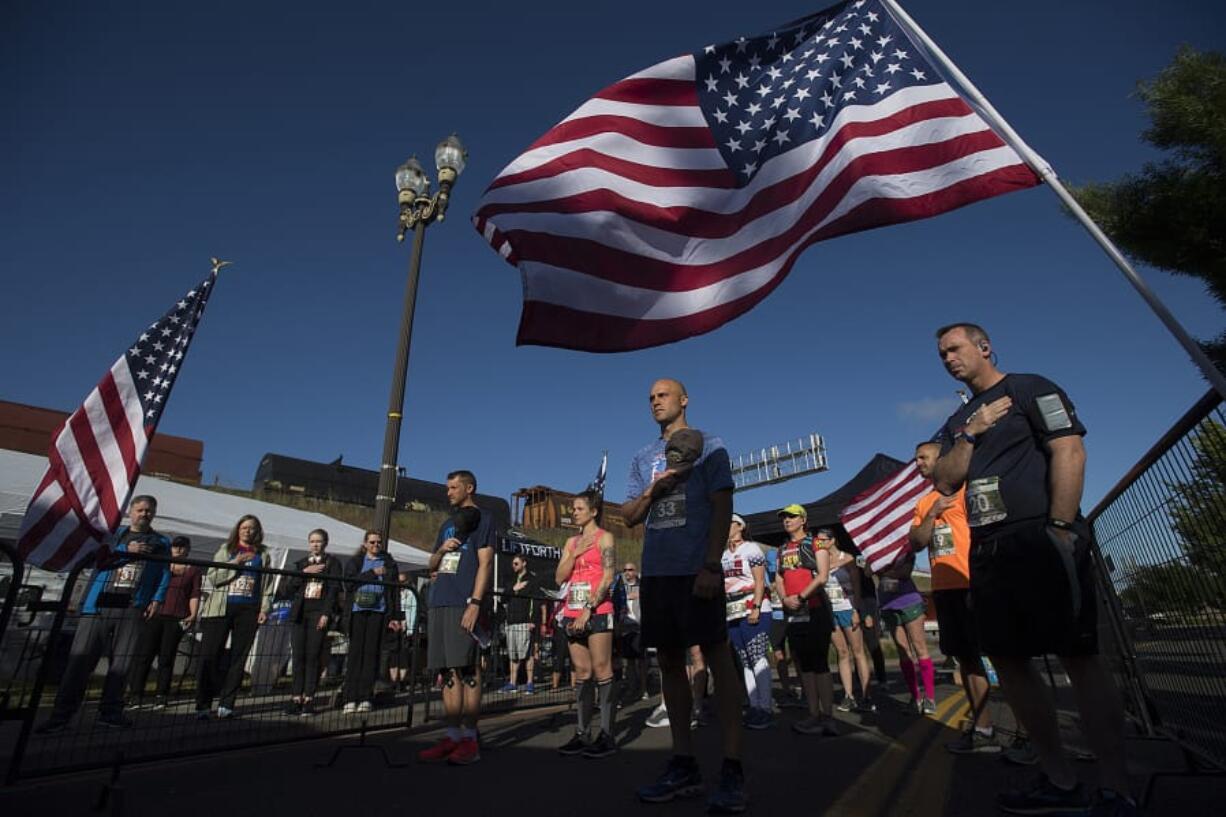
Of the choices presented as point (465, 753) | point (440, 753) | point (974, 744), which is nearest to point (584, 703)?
point (465, 753)

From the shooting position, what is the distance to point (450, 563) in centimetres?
491

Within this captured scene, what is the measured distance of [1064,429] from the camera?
2727 mm

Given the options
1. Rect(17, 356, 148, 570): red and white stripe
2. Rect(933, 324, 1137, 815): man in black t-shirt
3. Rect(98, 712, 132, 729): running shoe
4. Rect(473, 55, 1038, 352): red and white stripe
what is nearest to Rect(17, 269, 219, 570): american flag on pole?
Rect(17, 356, 148, 570): red and white stripe

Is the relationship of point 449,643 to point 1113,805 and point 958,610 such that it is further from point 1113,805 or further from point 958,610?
point 1113,805

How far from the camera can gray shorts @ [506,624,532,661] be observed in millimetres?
10750

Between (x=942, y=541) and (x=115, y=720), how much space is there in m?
6.16

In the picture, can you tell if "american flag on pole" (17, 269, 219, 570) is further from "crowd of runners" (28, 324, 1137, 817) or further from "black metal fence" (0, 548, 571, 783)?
"crowd of runners" (28, 324, 1137, 817)

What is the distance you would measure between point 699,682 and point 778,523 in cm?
1350

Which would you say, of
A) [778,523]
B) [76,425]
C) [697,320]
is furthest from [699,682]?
[778,523]

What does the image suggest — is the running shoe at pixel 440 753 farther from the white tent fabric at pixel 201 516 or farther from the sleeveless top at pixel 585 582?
the white tent fabric at pixel 201 516

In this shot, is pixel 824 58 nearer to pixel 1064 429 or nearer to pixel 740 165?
pixel 740 165

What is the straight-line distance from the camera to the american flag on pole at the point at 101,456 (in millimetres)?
4941

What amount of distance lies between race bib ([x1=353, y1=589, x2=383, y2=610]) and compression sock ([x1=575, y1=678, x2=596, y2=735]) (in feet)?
10.9

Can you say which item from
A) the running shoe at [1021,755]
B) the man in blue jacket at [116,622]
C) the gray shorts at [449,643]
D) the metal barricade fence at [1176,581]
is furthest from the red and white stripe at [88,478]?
the metal barricade fence at [1176,581]
